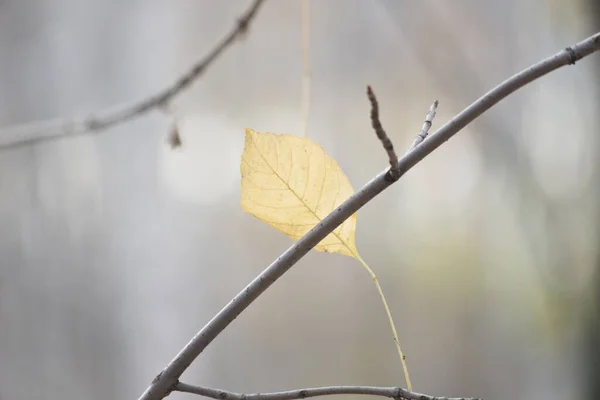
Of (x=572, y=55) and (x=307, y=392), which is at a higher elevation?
(x=572, y=55)

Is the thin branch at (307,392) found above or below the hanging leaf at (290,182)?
below

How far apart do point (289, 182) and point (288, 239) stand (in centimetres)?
35

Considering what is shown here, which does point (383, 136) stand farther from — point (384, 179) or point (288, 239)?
point (288, 239)

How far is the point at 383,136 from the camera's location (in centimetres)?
14

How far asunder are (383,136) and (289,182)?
53 millimetres

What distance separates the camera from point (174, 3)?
1.82 feet

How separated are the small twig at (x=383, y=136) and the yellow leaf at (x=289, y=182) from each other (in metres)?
0.03

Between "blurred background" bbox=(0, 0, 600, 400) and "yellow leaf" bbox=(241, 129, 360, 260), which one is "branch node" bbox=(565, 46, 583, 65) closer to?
"yellow leaf" bbox=(241, 129, 360, 260)

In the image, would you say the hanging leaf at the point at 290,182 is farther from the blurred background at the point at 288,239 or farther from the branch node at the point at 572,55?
the blurred background at the point at 288,239

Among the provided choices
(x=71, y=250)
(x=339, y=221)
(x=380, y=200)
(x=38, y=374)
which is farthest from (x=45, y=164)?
(x=339, y=221)

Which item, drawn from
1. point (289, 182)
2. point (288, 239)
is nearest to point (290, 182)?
point (289, 182)

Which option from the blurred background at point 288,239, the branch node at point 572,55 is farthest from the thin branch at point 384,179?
the blurred background at point 288,239

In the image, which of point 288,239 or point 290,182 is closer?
point 290,182

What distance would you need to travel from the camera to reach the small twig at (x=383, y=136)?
13 cm
